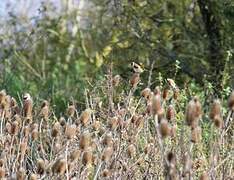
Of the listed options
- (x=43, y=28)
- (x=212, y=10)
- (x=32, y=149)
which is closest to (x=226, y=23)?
(x=212, y=10)

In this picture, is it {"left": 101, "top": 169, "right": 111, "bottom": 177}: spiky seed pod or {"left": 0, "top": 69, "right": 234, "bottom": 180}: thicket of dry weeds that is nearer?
{"left": 0, "top": 69, "right": 234, "bottom": 180}: thicket of dry weeds

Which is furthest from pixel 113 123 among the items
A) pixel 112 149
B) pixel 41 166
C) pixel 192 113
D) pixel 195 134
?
pixel 192 113

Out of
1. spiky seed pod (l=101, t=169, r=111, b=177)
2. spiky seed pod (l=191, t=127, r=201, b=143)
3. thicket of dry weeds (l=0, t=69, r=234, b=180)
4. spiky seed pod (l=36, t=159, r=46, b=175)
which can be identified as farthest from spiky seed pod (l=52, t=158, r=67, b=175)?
spiky seed pod (l=191, t=127, r=201, b=143)

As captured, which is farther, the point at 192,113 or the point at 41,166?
the point at 41,166

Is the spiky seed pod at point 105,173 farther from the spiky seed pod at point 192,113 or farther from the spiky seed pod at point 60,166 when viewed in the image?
the spiky seed pod at point 192,113

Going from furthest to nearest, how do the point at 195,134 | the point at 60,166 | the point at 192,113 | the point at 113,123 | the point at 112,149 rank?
the point at 113,123, the point at 112,149, the point at 60,166, the point at 195,134, the point at 192,113

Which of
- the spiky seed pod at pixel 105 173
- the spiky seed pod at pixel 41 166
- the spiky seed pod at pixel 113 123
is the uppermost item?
the spiky seed pod at pixel 113 123

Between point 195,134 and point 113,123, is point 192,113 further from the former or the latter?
point 113,123

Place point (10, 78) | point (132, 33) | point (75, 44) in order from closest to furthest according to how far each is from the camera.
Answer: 1. point (132, 33)
2. point (10, 78)
3. point (75, 44)

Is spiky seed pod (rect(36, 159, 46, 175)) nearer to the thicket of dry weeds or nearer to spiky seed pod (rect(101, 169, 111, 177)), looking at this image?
the thicket of dry weeds

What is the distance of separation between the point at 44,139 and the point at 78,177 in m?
1.00

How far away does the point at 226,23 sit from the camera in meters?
5.23

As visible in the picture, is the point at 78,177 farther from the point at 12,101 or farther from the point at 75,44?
the point at 75,44

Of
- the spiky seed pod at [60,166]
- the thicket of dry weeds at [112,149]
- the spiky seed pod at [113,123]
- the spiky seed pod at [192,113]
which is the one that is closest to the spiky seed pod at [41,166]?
the thicket of dry weeds at [112,149]
